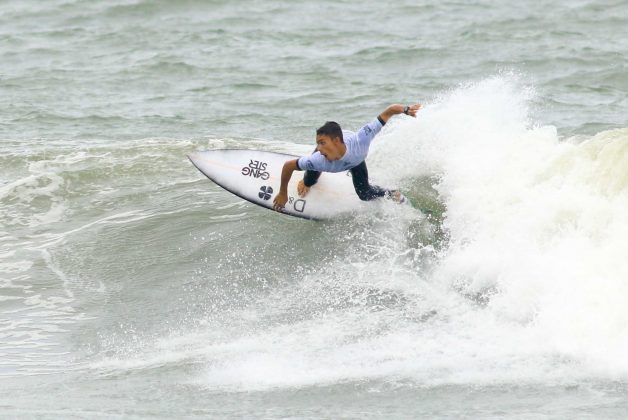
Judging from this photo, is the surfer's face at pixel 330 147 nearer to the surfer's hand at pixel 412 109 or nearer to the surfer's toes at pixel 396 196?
the surfer's hand at pixel 412 109

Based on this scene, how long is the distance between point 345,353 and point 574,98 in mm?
9979

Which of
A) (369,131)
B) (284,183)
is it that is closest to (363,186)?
(369,131)

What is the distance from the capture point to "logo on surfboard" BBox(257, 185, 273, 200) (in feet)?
37.1

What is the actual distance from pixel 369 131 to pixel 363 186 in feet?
2.46

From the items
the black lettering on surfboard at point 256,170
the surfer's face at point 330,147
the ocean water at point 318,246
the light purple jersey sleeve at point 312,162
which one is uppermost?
the surfer's face at point 330,147

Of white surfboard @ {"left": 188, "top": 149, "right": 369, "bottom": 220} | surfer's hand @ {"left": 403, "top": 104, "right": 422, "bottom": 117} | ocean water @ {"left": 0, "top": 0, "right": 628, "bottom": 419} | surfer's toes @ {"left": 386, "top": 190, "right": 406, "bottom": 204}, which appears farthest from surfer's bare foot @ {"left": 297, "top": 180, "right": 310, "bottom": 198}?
surfer's hand @ {"left": 403, "top": 104, "right": 422, "bottom": 117}

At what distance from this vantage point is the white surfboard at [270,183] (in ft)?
36.4

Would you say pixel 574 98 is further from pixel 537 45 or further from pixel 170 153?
pixel 170 153

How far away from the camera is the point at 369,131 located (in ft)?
33.0

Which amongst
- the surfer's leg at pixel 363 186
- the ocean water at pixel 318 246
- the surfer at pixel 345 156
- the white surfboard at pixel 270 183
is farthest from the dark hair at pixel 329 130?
the white surfboard at pixel 270 183

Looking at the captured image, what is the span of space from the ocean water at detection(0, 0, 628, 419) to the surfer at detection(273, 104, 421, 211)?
1.53 ft

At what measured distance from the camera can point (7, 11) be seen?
2402 centimetres

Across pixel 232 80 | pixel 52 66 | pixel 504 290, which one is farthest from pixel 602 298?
pixel 52 66

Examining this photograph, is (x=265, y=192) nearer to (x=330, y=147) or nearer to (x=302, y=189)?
(x=302, y=189)
